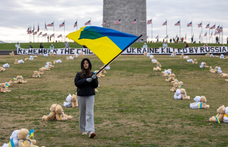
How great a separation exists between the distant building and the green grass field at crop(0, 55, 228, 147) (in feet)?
164

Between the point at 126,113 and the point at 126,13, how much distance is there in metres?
61.7

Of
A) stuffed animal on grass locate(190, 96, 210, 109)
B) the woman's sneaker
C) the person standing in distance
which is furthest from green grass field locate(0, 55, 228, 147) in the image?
the person standing in distance

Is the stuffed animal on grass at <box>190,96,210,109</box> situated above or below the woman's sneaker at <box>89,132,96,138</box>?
above

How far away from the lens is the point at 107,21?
71.7 m

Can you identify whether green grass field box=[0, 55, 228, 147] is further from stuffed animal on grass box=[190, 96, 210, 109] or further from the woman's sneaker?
stuffed animal on grass box=[190, 96, 210, 109]

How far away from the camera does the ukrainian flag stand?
7750 mm

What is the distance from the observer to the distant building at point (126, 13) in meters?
70.6

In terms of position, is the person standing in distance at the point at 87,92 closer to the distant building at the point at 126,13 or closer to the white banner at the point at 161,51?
the white banner at the point at 161,51

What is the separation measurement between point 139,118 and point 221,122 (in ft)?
7.93

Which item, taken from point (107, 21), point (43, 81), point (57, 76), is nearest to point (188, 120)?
point (43, 81)

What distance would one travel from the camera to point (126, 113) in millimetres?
10844

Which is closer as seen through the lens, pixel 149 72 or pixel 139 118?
pixel 139 118

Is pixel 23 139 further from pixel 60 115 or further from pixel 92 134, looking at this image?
pixel 60 115

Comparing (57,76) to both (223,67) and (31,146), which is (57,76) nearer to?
(223,67)
